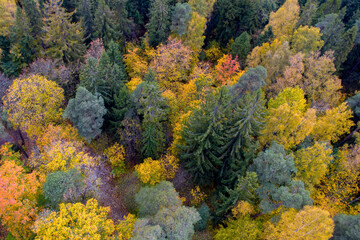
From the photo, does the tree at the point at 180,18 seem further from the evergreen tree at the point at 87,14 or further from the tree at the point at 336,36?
the tree at the point at 336,36

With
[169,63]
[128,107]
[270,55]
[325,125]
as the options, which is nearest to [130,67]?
[169,63]

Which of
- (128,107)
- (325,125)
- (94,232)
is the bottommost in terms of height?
(94,232)

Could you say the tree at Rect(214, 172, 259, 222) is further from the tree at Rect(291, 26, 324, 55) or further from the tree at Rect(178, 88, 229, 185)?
the tree at Rect(291, 26, 324, 55)

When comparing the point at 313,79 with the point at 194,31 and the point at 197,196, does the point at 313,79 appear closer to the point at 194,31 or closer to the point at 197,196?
the point at 194,31

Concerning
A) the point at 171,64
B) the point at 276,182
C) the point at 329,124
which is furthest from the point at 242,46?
the point at 276,182

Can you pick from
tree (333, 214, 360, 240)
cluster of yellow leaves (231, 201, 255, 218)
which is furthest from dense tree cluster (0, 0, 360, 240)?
cluster of yellow leaves (231, 201, 255, 218)

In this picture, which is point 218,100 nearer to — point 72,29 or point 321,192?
point 321,192
